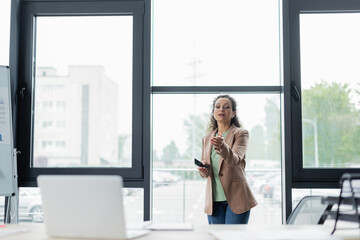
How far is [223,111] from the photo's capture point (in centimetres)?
302

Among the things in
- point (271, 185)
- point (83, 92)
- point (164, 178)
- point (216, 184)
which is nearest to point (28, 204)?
point (83, 92)

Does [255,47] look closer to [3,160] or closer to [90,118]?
[90,118]

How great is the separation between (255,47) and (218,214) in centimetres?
147

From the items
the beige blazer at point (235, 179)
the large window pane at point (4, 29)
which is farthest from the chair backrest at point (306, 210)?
the large window pane at point (4, 29)

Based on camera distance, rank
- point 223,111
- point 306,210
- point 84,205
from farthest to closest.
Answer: point 223,111
point 306,210
point 84,205

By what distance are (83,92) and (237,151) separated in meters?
1.48

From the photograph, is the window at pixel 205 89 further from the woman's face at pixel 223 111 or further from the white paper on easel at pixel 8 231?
the white paper on easel at pixel 8 231

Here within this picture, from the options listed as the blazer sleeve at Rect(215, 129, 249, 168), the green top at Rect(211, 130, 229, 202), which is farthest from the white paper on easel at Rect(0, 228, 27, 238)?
the green top at Rect(211, 130, 229, 202)

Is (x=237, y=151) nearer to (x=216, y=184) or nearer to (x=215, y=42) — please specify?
(x=216, y=184)

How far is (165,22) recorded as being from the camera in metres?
3.56

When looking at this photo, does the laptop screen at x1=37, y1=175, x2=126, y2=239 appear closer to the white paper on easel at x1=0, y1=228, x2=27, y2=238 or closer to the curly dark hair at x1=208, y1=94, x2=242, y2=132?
the white paper on easel at x1=0, y1=228, x2=27, y2=238

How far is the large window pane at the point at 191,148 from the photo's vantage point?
3.44 meters

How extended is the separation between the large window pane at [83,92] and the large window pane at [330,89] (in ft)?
4.86

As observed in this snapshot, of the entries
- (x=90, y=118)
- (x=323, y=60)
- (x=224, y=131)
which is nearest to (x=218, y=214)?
(x=224, y=131)
